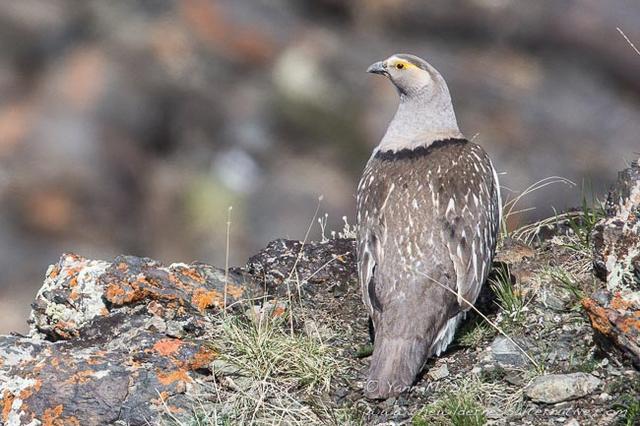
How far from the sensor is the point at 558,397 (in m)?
7.57

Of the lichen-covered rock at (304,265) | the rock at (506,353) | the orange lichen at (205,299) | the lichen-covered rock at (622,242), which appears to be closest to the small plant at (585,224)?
the lichen-covered rock at (622,242)

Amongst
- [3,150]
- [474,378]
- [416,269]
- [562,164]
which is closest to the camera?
[474,378]

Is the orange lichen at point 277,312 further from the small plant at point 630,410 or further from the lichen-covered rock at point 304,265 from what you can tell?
the small plant at point 630,410

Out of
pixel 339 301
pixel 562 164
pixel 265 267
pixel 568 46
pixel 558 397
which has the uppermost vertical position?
pixel 568 46

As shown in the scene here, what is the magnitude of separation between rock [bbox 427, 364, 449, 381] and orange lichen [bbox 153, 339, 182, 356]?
1.84m

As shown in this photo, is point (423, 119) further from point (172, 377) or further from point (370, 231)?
point (172, 377)

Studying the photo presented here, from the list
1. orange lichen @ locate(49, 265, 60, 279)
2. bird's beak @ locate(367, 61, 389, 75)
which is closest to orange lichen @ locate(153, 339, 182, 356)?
orange lichen @ locate(49, 265, 60, 279)

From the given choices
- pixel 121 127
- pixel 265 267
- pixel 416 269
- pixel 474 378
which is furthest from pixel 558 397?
pixel 121 127

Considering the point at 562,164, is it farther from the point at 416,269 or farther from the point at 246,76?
the point at 416,269

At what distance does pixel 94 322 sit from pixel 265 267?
1.58m

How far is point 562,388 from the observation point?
759cm

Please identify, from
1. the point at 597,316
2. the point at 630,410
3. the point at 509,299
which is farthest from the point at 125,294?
the point at 630,410

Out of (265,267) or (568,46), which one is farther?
(568,46)

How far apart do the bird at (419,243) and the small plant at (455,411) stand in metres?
0.43
